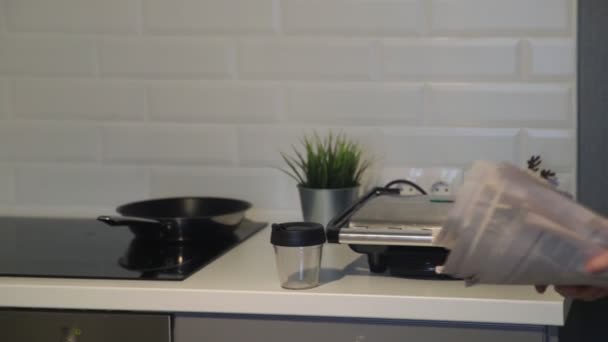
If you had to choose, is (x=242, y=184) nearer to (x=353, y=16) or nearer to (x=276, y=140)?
(x=276, y=140)

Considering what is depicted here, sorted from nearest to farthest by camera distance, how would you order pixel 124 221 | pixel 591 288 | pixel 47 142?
pixel 591 288, pixel 124 221, pixel 47 142

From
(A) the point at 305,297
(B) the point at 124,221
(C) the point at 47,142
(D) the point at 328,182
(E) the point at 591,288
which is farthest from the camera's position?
(C) the point at 47,142

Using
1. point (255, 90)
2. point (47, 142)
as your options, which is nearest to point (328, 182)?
point (255, 90)

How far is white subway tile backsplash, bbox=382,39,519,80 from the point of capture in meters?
1.40

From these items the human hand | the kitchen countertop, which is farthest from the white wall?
the human hand

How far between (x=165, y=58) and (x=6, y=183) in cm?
45

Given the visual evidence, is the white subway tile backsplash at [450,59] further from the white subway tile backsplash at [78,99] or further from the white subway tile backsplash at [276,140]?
the white subway tile backsplash at [78,99]

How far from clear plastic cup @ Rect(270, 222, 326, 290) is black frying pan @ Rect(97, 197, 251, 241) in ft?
0.83

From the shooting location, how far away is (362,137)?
1463mm

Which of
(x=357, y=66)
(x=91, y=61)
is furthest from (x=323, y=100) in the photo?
(x=91, y=61)

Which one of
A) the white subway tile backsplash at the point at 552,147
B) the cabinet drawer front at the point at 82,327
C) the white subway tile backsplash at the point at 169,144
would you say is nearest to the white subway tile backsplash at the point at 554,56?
the white subway tile backsplash at the point at 552,147

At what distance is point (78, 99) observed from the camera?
1544mm

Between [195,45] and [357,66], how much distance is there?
1.09ft

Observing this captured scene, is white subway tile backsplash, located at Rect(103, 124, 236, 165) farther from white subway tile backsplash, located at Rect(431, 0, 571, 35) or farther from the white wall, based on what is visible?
white subway tile backsplash, located at Rect(431, 0, 571, 35)
